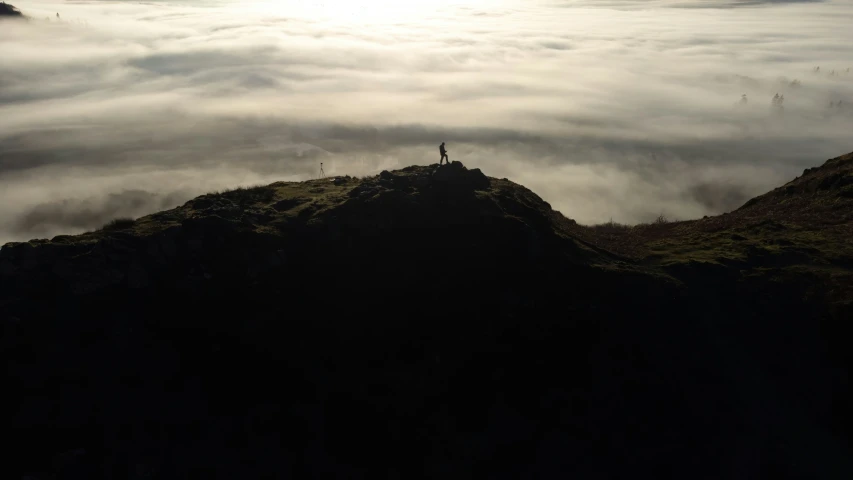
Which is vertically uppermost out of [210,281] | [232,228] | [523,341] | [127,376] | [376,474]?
[232,228]

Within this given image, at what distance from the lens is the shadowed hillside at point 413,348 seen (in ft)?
149

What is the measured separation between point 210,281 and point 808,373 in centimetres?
5505

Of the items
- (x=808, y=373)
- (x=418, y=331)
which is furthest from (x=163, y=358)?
(x=808, y=373)

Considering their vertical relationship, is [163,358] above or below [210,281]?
below

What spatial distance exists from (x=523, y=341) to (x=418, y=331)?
32.3 ft

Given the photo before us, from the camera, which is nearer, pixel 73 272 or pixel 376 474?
pixel 376 474

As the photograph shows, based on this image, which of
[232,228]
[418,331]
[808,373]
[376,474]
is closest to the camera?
[376,474]

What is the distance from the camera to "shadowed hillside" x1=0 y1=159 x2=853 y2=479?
149 ft

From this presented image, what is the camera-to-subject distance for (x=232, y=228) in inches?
2248

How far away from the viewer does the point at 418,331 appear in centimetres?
5331

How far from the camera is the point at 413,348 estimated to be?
5231 cm

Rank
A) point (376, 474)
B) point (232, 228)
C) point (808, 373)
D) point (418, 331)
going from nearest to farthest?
point (376, 474) < point (808, 373) < point (418, 331) < point (232, 228)

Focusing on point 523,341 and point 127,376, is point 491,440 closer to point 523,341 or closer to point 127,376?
point 523,341

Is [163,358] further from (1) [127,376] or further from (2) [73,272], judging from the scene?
(2) [73,272]
